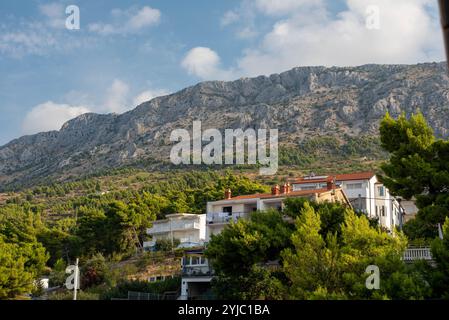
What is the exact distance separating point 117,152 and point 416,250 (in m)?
132

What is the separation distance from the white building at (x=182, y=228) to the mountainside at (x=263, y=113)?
2539 inches

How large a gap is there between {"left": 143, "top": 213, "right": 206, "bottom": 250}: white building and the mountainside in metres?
64.5

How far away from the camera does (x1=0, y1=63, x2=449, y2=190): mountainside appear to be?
5315 inches

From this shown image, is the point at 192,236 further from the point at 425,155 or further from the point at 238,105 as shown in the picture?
the point at 238,105

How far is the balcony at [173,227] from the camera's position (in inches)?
2569

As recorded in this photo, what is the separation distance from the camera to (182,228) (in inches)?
2581

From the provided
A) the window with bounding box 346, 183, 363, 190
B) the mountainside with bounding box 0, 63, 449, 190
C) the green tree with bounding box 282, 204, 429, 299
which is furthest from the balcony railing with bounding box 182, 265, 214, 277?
the mountainside with bounding box 0, 63, 449, 190

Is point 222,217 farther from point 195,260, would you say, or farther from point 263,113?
point 263,113

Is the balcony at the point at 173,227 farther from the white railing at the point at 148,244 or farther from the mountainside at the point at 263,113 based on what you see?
the mountainside at the point at 263,113

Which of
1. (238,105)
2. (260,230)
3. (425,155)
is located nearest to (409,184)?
(425,155)

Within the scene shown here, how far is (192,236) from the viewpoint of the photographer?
67.1 m

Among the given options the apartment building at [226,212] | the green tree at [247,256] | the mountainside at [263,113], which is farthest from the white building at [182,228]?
the mountainside at [263,113]

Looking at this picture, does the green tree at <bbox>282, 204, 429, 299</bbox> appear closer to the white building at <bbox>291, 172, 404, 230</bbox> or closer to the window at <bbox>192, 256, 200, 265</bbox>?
the window at <bbox>192, 256, 200, 265</bbox>

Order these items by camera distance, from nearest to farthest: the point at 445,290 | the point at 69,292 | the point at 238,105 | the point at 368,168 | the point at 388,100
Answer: the point at 445,290 → the point at 69,292 → the point at 368,168 → the point at 388,100 → the point at 238,105
